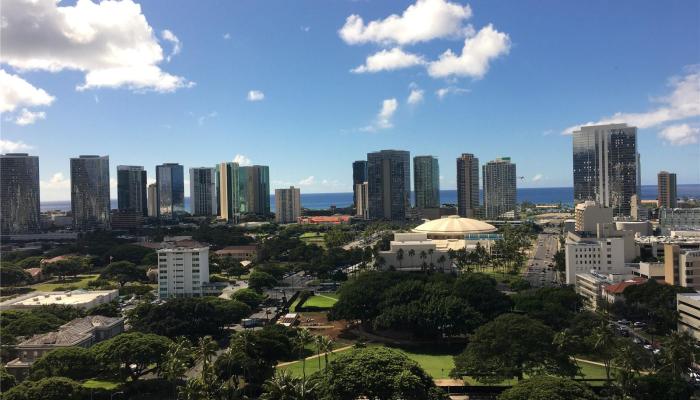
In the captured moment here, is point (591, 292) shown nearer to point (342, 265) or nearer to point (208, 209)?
point (342, 265)

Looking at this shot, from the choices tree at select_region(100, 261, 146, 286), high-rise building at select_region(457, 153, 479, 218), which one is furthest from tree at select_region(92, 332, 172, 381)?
high-rise building at select_region(457, 153, 479, 218)

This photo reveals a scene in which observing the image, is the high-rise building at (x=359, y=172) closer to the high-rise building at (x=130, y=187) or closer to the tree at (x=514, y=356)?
the high-rise building at (x=130, y=187)

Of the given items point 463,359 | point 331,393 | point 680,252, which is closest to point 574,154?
point 680,252

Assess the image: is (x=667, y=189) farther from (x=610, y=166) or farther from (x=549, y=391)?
(x=549, y=391)

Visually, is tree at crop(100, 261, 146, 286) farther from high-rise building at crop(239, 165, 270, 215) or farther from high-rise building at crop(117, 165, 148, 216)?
high-rise building at crop(239, 165, 270, 215)

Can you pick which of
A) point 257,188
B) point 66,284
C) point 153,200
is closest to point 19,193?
point 153,200

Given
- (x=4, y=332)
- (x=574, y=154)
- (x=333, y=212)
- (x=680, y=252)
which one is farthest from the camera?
(x=333, y=212)
